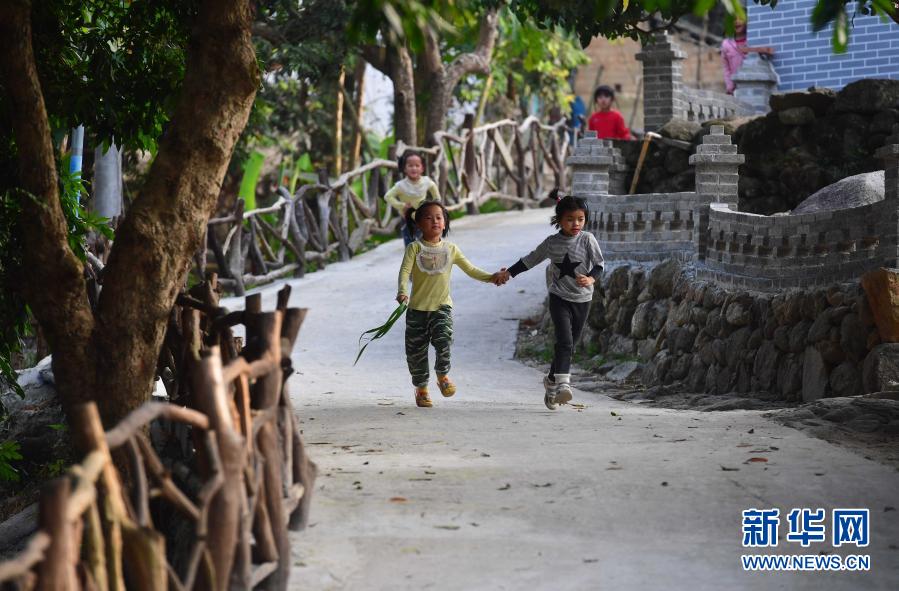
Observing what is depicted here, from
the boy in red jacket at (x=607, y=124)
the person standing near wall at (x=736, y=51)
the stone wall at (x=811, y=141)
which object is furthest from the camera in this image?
the person standing near wall at (x=736, y=51)

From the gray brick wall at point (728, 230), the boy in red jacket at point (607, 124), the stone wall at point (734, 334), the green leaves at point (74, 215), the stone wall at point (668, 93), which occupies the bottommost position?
the stone wall at point (734, 334)

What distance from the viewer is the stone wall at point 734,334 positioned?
10.1 metres

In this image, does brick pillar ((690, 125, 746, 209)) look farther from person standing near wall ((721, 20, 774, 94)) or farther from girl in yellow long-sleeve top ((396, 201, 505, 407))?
person standing near wall ((721, 20, 774, 94))

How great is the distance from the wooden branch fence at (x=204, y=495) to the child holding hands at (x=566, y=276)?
3.40 metres

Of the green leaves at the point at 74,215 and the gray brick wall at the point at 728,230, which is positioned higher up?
the green leaves at the point at 74,215

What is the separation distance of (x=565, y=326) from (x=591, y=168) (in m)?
5.99

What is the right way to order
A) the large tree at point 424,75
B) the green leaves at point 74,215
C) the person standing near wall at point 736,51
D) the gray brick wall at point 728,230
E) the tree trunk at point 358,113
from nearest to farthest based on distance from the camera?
1. the green leaves at point 74,215
2. the gray brick wall at point 728,230
3. the person standing near wall at point 736,51
4. the large tree at point 424,75
5. the tree trunk at point 358,113

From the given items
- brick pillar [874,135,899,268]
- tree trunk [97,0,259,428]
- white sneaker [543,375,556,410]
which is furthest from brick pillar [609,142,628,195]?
tree trunk [97,0,259,428]

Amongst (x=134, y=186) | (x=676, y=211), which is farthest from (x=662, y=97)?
(x=134, y=186)

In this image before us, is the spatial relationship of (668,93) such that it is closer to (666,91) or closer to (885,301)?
(666,91)

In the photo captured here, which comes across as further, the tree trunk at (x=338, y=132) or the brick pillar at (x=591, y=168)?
the tree trunk at (x=338, y=132)

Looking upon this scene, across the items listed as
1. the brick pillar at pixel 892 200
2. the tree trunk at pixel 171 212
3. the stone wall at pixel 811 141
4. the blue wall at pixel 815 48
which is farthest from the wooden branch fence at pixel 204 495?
the blue wall at pixel 815 48

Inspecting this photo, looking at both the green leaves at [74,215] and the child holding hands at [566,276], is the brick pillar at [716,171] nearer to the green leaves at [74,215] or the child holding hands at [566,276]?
the child holding hands at [566,276]

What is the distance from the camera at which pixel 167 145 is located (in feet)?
20.3
